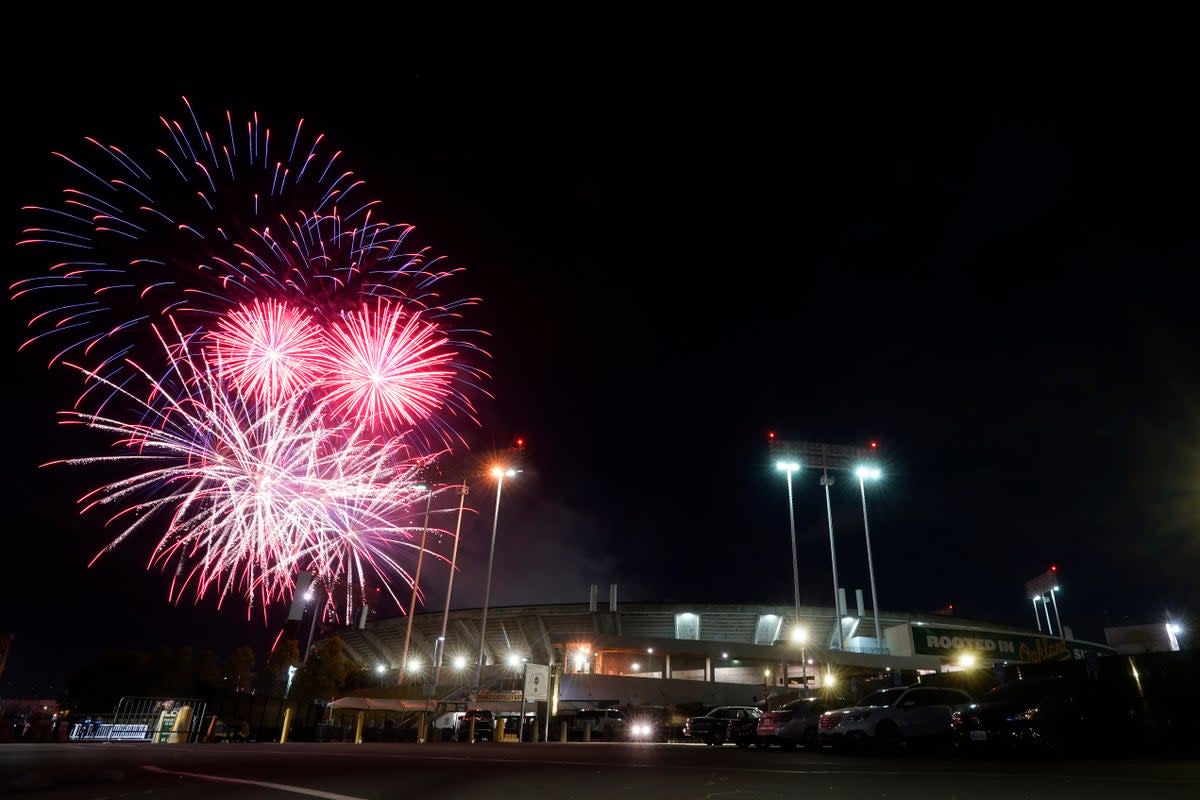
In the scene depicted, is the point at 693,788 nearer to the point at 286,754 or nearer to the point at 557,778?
the point at 557,778

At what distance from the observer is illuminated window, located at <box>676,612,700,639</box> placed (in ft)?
229

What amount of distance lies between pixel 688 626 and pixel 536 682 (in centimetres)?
5108

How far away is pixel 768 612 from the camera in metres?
70.3

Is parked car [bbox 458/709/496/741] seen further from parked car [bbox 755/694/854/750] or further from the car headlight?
the car headlight

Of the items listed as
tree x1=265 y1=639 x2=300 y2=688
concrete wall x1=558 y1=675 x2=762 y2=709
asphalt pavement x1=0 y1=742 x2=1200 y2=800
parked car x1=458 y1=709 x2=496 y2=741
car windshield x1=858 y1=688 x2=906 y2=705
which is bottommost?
asphalt pavement x1=0 y1=742 x2=1200 y2=800

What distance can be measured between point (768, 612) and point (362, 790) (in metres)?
66.8

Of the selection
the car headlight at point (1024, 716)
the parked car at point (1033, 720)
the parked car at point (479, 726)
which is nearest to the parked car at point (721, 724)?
the parked car at point (479, 726)

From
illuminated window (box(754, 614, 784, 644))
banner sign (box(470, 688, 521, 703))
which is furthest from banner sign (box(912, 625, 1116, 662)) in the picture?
banner sign (box(470, 688, 521, 703))

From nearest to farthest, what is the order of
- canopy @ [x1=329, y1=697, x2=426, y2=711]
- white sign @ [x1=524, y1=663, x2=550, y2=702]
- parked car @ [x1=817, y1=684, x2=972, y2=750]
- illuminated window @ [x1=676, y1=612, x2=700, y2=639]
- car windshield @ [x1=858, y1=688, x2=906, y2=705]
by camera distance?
parked car @ [x1=817, y1=684, x2=972, y2=750] < car windshield @ [x1=858, y1=688, x2=906, y2=705] < white sign @ [x1=524, y1=663, x2=550, y2=702] < canopy @ [x1=329, y1=697, x2=426, y2=711] < illuminated window @ [x1=676, y1=612, x2=700, y2=639]

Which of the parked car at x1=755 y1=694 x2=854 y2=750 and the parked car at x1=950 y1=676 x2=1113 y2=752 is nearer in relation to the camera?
the parked car at x1=950 y1=676 x2=1113 y2=752

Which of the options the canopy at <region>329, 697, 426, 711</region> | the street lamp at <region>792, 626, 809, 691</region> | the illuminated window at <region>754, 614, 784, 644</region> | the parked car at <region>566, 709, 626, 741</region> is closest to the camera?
the parked car at <region>566, 709, 626, 741</region>

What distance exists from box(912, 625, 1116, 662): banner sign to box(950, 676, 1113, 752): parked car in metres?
50.5

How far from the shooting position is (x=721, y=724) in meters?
27.3

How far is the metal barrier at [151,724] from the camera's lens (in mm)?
22438
